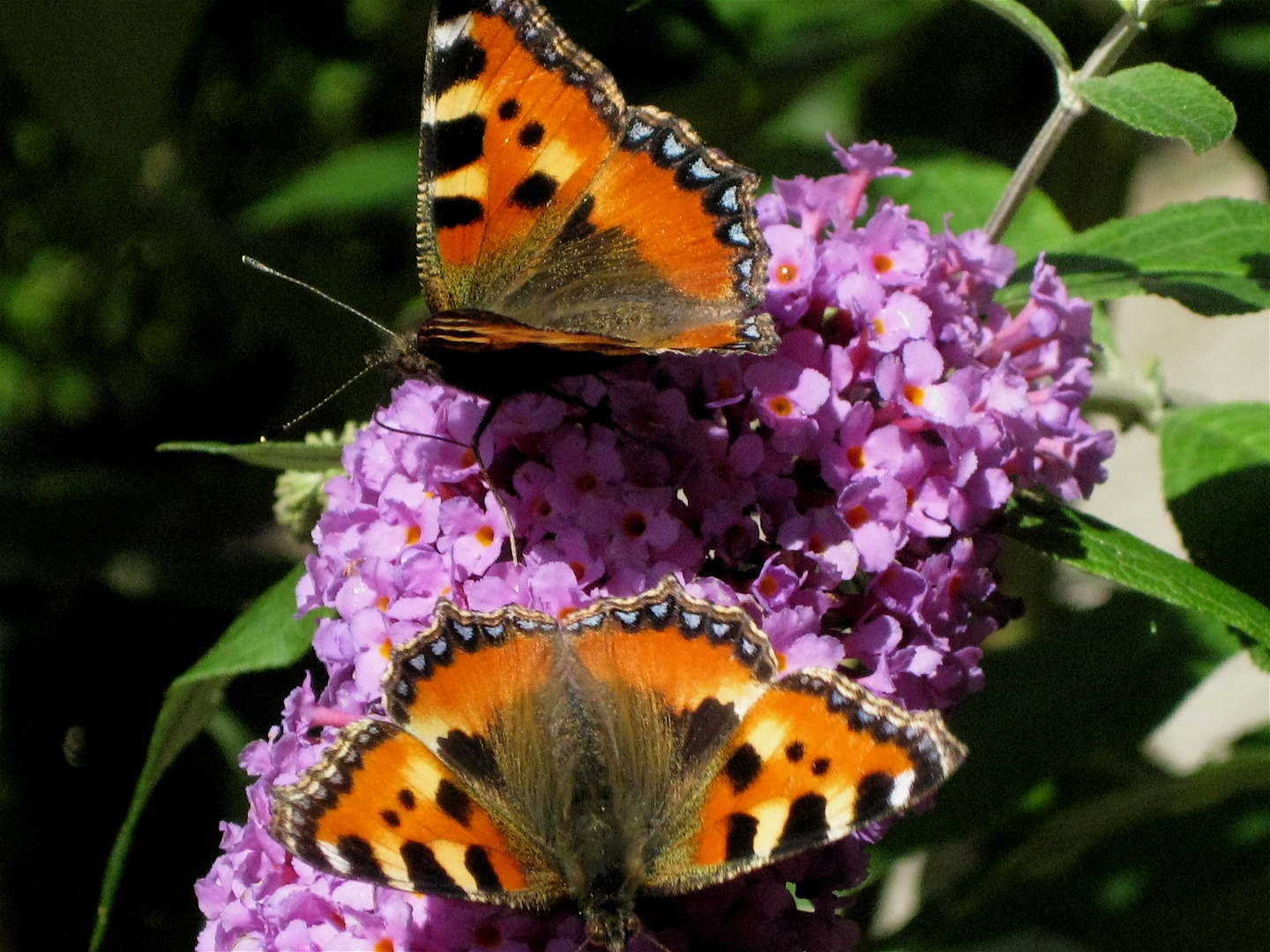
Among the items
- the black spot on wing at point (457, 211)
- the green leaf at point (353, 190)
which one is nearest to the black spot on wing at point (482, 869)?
the black spot on wing at point (457, 211)

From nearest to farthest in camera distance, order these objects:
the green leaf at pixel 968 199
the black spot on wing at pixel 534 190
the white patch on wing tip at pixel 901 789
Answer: the white patch on wing tip at pixel 901 789 → the black spot on wing at pixel 534 190 → the green leaf at pixel 968 199

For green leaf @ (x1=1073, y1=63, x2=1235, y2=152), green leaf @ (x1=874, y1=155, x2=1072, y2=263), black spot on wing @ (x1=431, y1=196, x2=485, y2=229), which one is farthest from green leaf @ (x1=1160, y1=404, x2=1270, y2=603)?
black spot on wing @ (x1=431, y1=196, x2=485, y2=229)

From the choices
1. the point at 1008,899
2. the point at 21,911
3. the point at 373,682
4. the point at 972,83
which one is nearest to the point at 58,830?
the point at 21,911

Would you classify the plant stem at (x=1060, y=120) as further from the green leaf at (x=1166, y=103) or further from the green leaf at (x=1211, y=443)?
the green leaf at (x=1211, y=443)

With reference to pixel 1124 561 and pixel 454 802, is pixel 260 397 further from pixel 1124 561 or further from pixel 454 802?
pixel 1124 561

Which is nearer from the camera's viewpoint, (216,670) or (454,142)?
(454,142)

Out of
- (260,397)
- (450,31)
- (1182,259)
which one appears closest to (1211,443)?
(1182,259)

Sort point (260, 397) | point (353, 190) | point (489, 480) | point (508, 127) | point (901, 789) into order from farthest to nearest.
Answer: point (260, 397), point (353, 190), point (508, 127), point (489, 480), point (901, 789)

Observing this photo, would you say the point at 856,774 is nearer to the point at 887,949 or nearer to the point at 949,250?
the point at 949,250
